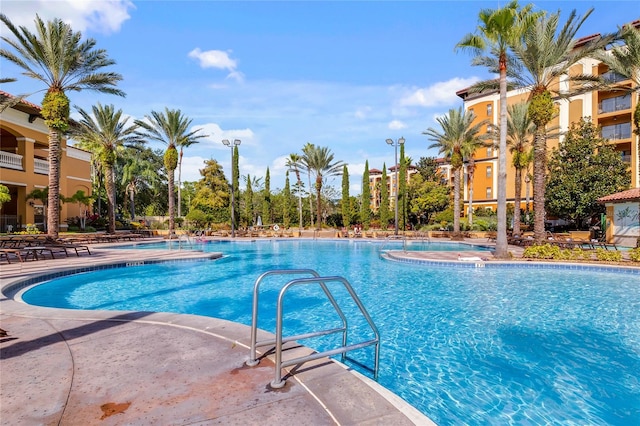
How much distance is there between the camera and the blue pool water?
4465 mm

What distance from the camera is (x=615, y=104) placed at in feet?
111

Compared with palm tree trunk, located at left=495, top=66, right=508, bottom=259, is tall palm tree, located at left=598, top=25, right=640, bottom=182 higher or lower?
higher

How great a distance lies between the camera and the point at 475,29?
55.2 feet

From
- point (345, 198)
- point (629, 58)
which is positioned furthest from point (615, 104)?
point (345, 198)

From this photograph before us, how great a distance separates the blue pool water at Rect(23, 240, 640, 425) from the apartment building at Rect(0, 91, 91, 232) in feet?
60.6

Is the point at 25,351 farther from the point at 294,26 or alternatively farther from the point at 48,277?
the point at 294,26

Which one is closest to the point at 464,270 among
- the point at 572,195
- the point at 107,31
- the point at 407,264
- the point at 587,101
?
the point at 407,264

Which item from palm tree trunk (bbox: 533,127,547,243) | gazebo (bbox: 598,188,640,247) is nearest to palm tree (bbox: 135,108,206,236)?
palm tree trunk (bbox: 533,127,547,243)

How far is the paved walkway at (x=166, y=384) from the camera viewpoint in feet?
9.33

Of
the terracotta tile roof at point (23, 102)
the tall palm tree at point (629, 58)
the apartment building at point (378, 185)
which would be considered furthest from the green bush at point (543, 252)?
the apartment building at point (378, 185)

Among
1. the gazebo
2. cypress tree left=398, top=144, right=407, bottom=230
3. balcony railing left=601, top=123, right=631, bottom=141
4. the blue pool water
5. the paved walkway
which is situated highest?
balcony railing left=601, top=123, right=631, bottom=141

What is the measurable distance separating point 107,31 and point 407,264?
1489 centimetres

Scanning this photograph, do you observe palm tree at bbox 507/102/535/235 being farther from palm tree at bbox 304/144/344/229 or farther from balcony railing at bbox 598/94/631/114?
palm tree at bbox 304/144/344/229

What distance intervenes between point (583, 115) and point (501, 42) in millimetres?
27848
